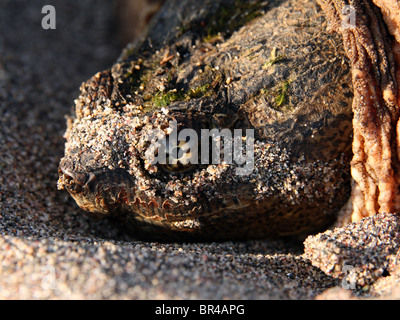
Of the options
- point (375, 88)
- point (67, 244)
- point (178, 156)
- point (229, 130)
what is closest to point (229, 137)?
point (229, 130)

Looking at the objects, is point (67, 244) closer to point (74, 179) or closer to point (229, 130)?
point (74, 179)

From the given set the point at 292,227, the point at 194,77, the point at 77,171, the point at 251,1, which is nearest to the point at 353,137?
the point at 292,227

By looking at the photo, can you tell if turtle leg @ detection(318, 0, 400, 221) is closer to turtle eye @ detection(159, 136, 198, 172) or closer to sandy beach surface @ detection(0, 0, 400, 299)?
sandy beach surface @ detection(0, 0, 400, 299)

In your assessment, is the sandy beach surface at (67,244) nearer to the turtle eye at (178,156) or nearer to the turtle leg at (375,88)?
the turtle leg at (375,88)

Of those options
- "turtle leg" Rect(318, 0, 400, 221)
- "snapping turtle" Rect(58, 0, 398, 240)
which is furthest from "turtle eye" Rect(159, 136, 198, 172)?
"turtle leg" Rect(318, 0, 400, 221)

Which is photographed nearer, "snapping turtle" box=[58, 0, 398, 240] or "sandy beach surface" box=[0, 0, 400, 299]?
"sandy beach surface" box=[0, 0, 400, 299]
